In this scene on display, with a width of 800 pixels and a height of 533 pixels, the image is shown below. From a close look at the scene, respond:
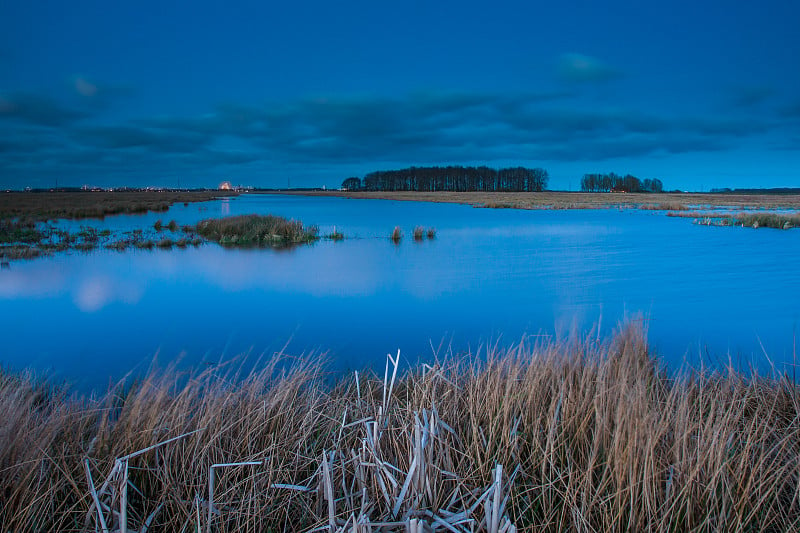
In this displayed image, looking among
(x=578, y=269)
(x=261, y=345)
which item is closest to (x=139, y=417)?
(x=261, y=345)

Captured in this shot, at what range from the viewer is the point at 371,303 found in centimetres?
1060

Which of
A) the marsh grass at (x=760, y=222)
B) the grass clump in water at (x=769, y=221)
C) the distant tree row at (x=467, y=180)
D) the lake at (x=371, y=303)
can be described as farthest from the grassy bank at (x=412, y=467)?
the distant tree row at (x=467, y=180)

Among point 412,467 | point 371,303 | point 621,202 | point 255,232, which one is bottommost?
point 371,303

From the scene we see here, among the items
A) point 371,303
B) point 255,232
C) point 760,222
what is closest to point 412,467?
point 371,303

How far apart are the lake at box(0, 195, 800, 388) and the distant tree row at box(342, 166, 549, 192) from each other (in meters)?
135

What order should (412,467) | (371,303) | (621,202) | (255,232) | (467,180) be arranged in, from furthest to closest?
1. (467,180)
2. (621,202)
3. (255,232)
4. (371,303)
5. (412,467)

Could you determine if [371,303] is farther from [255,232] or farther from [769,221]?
[769,221]

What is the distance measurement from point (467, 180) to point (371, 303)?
146m

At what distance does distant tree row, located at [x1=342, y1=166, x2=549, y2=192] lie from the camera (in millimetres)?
150250

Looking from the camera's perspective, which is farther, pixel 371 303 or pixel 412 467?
pixel 371 303

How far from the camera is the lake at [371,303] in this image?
284 inches

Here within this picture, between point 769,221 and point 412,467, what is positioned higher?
point 769,221

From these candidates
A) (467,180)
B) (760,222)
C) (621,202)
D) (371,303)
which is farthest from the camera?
(467,180)

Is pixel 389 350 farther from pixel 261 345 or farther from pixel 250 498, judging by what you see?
pixel 250 498
